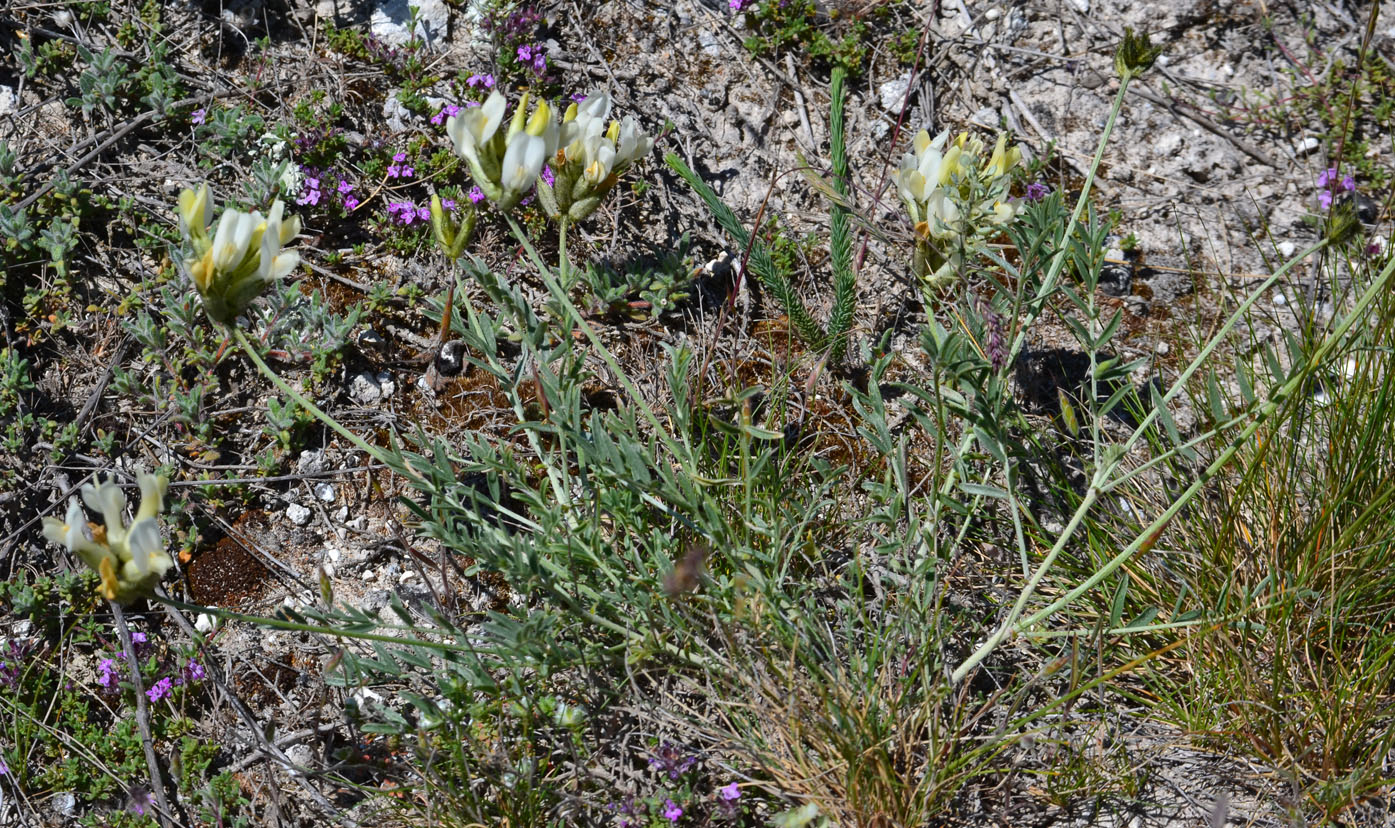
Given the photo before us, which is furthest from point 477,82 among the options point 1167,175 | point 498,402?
point 1167,175

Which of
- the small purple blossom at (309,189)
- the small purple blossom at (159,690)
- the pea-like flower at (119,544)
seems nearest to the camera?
the pea-like flower at (119,544)

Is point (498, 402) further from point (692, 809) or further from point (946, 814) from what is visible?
point (946, 814)

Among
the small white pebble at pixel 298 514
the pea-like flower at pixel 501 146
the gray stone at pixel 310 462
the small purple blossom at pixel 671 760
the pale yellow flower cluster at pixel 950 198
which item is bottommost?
the small purple blossom at pixel 671 760

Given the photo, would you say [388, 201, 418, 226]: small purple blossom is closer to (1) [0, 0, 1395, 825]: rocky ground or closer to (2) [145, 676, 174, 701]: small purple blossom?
(1) [0, 0, 1395, 825]: rocky ground

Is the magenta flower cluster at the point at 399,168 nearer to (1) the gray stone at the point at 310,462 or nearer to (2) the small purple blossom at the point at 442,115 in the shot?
(2) the small purple blossom at the point at 442,115

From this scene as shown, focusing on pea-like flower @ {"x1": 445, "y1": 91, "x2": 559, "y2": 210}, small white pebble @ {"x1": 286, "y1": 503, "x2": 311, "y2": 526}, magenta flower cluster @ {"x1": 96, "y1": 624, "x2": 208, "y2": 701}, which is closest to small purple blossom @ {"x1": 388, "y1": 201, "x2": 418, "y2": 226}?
small white pebble @ {"x1": 286, "y1": 503, "x2": 311, "y2": 526}

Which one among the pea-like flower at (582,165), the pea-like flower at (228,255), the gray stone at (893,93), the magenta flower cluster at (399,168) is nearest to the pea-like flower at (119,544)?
the pea-like flower at (228,255)
